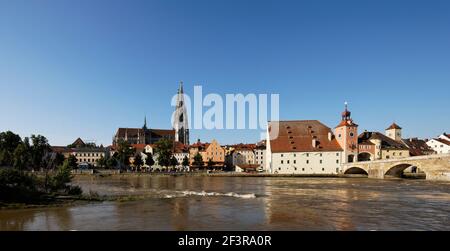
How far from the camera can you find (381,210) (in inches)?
1040

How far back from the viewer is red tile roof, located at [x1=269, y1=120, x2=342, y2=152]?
3853 inches

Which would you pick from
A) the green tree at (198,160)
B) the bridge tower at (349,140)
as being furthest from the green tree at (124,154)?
the bridge tower at (349,140)

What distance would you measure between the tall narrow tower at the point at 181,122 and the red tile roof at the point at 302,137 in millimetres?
95530

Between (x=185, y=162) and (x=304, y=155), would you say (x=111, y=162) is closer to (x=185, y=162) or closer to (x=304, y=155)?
(x=185, y=162)

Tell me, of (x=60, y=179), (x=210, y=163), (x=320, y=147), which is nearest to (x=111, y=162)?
(x=210, y=163)

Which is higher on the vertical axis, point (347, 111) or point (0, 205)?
point (347, 111)

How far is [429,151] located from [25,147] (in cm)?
12026

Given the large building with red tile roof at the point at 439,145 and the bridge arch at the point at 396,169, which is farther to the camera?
the large building with red tile roof at the point at 439,145

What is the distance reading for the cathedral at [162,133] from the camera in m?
183

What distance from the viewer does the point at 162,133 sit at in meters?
193

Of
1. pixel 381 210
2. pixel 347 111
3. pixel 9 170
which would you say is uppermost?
pixel 347 111

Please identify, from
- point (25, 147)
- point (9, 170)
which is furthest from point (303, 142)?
point (9, 170)

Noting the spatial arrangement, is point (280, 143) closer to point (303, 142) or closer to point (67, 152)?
point (303, 142)

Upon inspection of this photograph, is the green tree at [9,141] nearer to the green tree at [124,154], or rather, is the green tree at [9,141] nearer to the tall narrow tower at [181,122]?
the green tree at [124,154]
